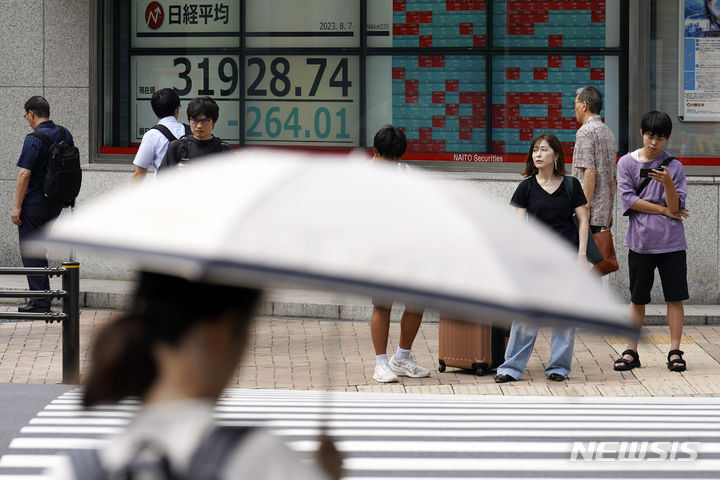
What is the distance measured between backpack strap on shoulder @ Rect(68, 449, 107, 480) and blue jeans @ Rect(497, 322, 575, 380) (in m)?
6.13

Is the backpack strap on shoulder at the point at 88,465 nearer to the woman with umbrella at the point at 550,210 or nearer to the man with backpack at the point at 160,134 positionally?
the woman with umbrella at the point at 550,210

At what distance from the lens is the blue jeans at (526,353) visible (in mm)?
7797

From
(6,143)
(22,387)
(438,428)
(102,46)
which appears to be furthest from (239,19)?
(438,428)

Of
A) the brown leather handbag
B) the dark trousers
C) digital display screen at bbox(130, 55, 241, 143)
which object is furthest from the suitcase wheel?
digital display screen at bbox(130, 55, 241, 143)

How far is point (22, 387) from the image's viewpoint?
632cm

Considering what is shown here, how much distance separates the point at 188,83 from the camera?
12.9 meters

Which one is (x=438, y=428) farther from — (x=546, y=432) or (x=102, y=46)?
(x=102, y=46)

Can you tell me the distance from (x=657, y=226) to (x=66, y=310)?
3.88 meters

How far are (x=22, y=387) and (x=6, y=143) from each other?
6985mm

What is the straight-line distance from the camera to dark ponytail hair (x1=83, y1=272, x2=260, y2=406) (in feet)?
5.74

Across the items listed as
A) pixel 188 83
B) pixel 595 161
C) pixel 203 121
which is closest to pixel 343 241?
pixel 203 121

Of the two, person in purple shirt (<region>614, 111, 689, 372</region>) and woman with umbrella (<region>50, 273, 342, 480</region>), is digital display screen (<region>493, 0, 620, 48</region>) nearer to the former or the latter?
person in purple shirt (<region>614, 111, 689, 372</region>)

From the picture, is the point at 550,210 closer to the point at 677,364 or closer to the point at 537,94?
the point at 677,364

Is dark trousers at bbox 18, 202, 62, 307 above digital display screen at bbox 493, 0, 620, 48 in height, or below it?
below
